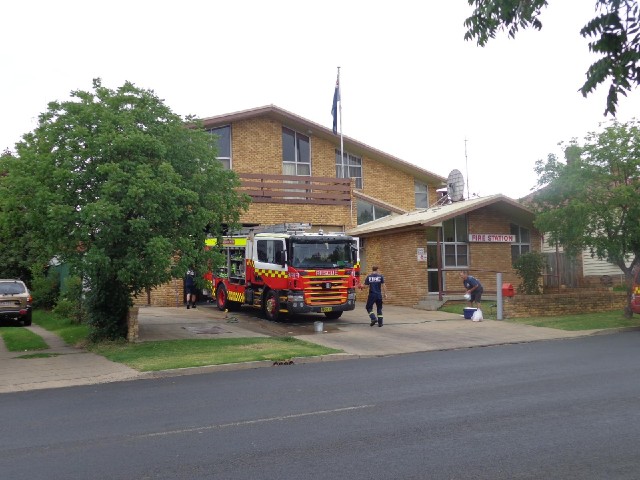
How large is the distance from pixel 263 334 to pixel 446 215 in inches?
354

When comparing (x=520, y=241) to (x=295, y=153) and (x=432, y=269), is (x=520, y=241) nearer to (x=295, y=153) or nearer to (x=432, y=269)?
(x=432, y=269)

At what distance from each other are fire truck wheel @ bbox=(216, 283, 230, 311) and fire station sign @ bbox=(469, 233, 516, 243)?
9912 mm

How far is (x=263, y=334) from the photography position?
17.8 m

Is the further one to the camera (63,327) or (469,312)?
(469,312)

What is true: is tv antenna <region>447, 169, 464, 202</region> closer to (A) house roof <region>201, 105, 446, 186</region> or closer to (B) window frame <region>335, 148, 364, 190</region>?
(A) house roof <region>201, 105, 446, 186</region>

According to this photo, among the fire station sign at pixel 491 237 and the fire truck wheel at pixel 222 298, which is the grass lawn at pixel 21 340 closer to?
the fire truck wheel at pixel 222 298

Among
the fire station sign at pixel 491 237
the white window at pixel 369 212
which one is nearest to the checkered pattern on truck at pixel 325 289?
the fire station sign at pixel 491 237

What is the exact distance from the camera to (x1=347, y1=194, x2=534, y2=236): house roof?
77.4 ft

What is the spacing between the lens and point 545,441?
6715 millimetres

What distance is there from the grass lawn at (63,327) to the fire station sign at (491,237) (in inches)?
589

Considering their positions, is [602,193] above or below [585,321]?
above

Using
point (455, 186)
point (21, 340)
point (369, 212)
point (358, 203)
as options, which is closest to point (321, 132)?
point (358, 203)

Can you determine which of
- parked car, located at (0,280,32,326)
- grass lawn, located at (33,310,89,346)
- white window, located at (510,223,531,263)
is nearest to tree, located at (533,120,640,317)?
white window, located at (510,223,531,263)

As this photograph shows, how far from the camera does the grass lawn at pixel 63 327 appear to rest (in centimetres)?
1712
